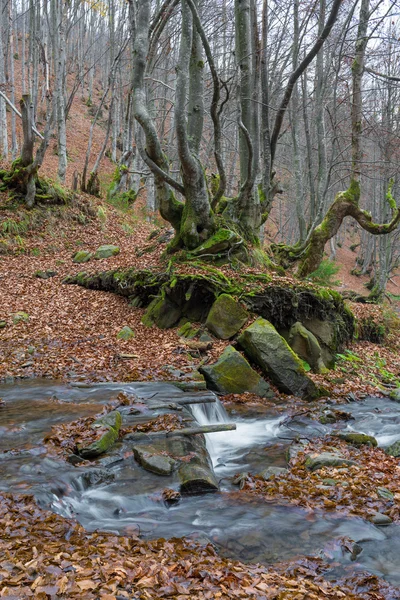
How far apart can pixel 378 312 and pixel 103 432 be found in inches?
415

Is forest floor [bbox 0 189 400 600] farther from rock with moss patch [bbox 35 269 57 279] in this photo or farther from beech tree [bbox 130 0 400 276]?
beech tree [bbox 130 0 400 276]

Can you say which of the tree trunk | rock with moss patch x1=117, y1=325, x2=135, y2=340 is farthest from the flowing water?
the tree trunk

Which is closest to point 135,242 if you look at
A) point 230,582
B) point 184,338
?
point 184,338

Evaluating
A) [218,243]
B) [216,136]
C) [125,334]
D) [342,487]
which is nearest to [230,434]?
[342,487]

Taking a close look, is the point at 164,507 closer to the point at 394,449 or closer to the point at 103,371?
the point at 394,449

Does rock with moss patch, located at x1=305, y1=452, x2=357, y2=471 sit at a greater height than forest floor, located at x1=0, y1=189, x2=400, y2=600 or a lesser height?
lesser

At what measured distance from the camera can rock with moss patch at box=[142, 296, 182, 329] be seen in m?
9.20

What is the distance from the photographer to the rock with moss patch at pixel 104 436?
4742mm

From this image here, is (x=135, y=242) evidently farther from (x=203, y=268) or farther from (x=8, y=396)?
(x=8, y=396)

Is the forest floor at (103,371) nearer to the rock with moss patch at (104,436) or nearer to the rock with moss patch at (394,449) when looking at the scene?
the rock with moss patch at (394,449)

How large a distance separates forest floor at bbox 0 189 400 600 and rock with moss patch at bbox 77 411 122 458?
1.04m

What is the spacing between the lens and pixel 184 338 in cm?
845

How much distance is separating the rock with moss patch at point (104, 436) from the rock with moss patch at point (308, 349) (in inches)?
177

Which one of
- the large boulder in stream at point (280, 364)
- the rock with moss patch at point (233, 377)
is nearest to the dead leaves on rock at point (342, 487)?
the rock with moss patch at point (233, 377)
